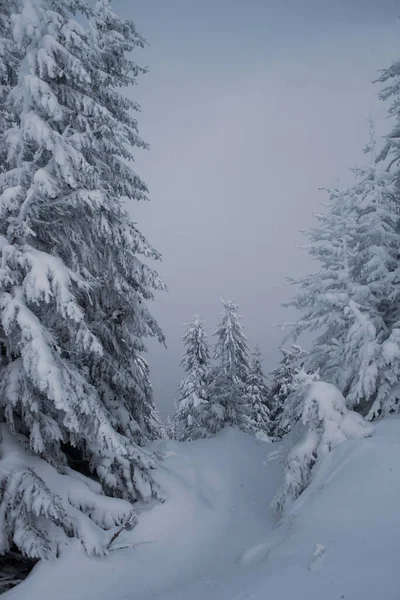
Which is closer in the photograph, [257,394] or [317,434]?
[317,434]

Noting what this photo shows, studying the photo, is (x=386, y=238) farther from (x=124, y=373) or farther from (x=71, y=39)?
(x=71, y=39)

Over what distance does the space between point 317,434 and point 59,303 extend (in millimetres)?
6206

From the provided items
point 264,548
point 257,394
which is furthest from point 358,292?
point 257,394

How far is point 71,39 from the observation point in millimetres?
7395

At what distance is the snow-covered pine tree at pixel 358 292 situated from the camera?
8.27 meters

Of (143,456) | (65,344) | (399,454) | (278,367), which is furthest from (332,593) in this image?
(278,367)

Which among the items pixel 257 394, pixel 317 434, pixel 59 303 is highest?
pixel 59 303

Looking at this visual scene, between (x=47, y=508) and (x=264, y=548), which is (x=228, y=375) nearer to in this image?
(x=264, y=548)

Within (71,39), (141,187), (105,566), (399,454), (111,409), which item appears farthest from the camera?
(141,187)

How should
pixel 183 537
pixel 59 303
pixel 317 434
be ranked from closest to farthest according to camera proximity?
pixel 59 303
pixel 183 537
pixel 317 434

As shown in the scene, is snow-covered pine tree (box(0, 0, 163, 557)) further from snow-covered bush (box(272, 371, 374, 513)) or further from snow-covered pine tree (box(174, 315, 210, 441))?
snow-covered pine tree (box(174, 315, 210, 441))

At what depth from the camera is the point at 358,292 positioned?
9883 mm

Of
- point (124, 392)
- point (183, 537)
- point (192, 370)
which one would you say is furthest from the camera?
point (192, 370)

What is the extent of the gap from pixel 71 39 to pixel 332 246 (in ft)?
28.5
